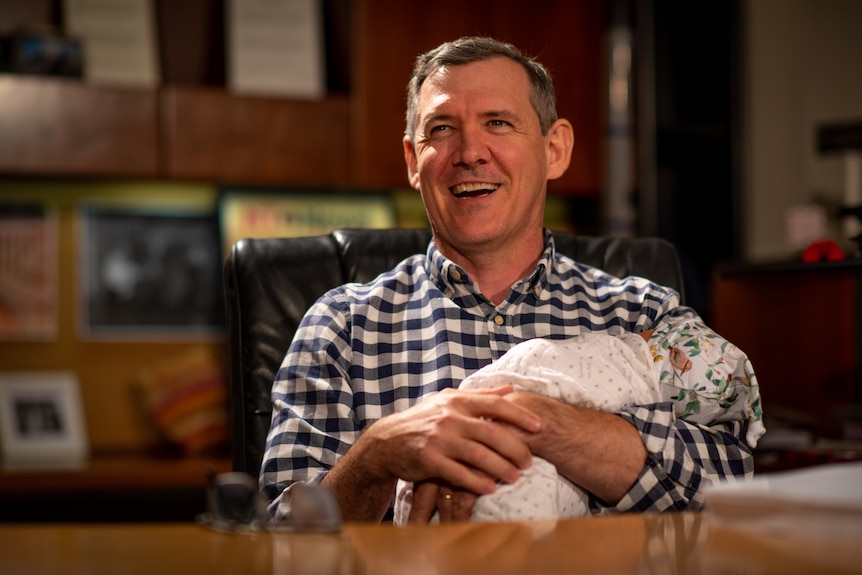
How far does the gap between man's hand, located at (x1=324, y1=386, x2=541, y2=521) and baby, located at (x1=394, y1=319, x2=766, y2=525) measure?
0.16 ft

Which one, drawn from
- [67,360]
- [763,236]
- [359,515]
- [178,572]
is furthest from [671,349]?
[763,236]

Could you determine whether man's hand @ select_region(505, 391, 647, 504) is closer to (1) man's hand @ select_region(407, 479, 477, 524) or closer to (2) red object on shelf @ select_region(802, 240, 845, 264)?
(1) man's hand @ select_region(407, 479, 477, 524)

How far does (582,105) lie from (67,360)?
193cm

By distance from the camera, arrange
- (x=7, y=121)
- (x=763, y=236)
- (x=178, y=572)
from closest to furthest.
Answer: (x=178, y=572), (x=7, y=121), (x=763, y=236)

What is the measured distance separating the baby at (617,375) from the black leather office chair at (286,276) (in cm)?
40

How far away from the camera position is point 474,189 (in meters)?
1.85

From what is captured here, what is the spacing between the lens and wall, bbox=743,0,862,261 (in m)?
4.16

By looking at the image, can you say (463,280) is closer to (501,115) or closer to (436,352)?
(436,352)

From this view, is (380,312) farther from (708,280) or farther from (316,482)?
(708,280)

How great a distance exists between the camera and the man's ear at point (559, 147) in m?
2.01

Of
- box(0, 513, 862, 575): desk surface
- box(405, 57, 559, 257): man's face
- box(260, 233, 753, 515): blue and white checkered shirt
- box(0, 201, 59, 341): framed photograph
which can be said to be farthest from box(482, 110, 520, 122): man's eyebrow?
box(0, 201, 59, 341): framed photograph

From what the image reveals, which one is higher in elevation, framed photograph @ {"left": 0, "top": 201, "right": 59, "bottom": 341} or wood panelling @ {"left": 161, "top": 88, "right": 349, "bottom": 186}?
wood panelling @ {"left": 161, "top": 88, "right": 349, "bottom": 186}

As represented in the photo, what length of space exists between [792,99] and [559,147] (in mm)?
2529

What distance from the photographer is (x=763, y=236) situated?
418 cm
